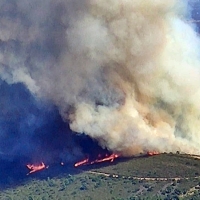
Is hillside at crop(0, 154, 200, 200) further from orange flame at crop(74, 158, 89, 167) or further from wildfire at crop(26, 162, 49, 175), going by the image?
wildfire at crop(26, 162, 49, 175)

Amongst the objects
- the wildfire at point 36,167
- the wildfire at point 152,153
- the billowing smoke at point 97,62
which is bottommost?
the wildfire at point 152,153

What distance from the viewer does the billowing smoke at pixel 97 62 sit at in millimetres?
43156

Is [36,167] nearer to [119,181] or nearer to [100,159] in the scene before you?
[100,159]

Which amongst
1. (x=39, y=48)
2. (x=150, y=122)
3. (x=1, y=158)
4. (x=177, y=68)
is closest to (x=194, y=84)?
(x=177, y=68)

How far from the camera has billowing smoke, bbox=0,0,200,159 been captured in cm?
4316

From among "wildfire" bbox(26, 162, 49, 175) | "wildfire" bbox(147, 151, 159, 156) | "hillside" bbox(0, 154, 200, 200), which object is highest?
"wildfire" bbox(26, 162, 49, 175)

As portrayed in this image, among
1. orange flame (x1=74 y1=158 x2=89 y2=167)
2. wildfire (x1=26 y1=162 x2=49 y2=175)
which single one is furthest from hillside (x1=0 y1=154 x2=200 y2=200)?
wildfire (x1=26 y1=162 x2=49 y2=175)

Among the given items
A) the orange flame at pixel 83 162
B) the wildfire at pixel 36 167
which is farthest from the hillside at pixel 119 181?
the wildfire at pixel 36 167

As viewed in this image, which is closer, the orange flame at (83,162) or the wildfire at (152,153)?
the orange flame at (83,162)

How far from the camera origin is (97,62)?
43.9 m

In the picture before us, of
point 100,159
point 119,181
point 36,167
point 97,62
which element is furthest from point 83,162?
point 97,62

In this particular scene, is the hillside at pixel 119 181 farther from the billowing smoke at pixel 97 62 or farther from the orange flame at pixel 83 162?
the billowing smoke at pixel 97 62

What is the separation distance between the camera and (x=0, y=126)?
4656 centimetres

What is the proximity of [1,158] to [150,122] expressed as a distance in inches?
465
